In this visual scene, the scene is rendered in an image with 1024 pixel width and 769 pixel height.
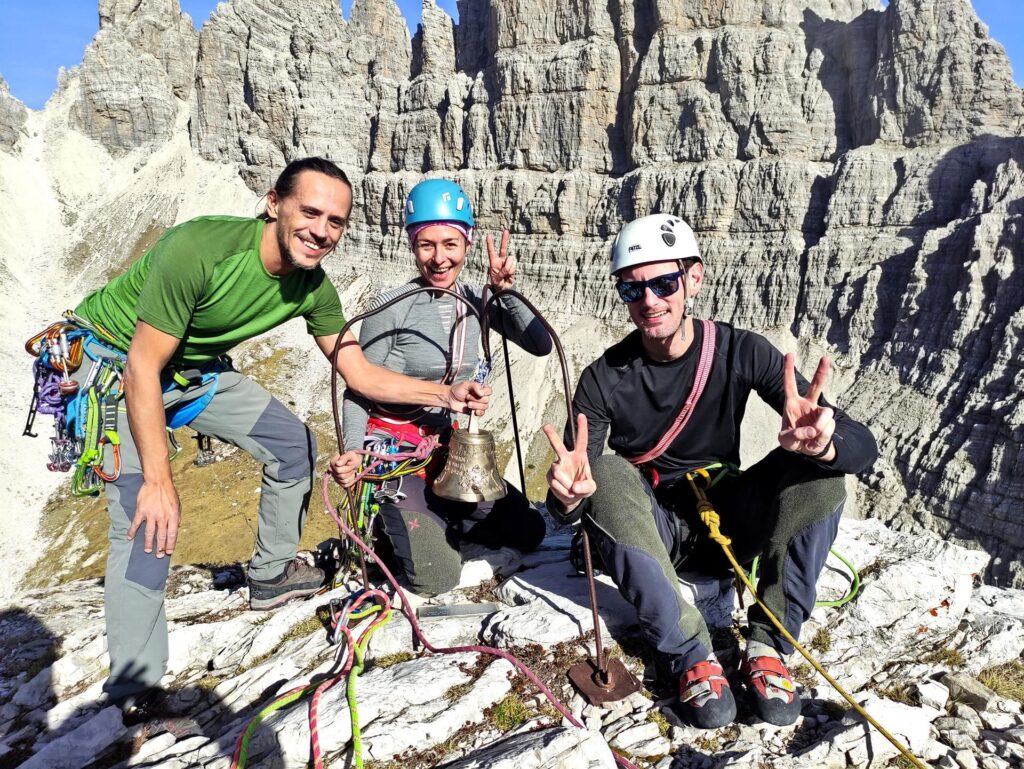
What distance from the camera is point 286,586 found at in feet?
21.0

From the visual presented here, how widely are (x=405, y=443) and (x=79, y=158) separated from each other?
95689 mm

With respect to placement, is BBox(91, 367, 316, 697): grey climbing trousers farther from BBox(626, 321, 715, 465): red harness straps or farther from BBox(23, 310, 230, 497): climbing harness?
BBox(626, 321, 715, 465): red harness straps

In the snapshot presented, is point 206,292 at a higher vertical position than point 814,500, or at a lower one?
higher

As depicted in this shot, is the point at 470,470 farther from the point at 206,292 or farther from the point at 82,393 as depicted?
the point at 82,393

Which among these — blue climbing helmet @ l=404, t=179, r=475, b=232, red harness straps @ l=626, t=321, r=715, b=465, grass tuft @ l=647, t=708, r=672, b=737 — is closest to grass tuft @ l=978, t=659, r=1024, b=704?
grass tuft @ l=647, t=708, r=672, b=737

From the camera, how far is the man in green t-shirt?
4062 millimetres

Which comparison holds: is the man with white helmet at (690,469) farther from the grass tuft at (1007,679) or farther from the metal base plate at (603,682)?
the grass tuft at (1007,679)

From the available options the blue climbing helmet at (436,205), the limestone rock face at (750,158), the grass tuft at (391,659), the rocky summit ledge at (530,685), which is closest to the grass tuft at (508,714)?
the rocky summit ledge at (530,685)

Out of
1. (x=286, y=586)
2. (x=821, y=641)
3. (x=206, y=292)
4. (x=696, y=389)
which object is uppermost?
(x=206, y=292)

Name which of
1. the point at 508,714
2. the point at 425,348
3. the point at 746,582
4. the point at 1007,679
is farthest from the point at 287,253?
the point at 1007,679

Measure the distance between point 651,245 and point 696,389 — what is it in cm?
126

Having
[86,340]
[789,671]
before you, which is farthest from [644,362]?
[86,340]

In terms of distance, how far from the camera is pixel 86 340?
483 cm

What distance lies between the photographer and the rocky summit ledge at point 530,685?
3.70m
